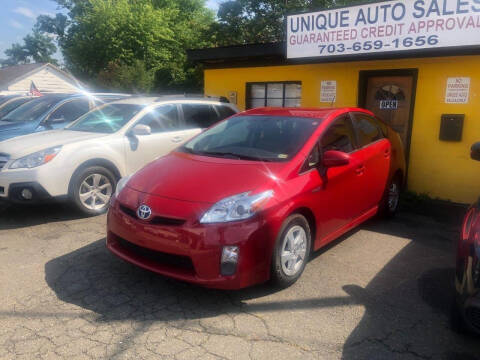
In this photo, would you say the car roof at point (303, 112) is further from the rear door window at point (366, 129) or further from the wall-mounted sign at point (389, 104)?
the wall-mounted sign at point (389, 104)

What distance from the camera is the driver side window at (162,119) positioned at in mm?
6316

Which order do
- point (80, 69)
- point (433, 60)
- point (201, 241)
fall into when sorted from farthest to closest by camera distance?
1. point (80, 69)
2. point (433, 60)
3. point (201, 241)

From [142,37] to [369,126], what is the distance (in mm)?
31350

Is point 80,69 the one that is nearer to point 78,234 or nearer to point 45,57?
point 78,234

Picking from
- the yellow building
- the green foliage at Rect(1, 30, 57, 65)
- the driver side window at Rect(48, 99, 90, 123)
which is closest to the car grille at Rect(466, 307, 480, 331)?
the yellow building

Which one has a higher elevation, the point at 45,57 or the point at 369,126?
the point at 45,57

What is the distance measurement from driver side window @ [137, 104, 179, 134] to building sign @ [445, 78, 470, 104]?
14.2 feet

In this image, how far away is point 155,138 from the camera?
636 centimetres

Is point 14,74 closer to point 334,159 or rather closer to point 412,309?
point 334,159

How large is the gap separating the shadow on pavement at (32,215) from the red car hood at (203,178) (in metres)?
2.17

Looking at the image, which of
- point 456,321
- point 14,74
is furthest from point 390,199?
point 14,74

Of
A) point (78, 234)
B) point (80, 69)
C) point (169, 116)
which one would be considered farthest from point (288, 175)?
point (80, 69)

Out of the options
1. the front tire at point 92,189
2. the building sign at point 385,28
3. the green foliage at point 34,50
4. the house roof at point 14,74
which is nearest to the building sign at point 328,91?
the building sign at point 385,28

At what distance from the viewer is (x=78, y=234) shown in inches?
193
